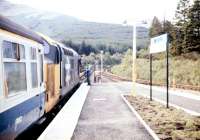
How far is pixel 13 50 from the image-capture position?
26.7 ft

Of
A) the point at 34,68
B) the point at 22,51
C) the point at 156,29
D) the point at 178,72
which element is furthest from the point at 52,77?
the point at 156,29

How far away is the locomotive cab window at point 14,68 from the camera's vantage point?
24.5 ft

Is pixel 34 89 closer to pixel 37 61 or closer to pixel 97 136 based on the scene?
pixel 37 61

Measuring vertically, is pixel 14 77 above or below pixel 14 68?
below

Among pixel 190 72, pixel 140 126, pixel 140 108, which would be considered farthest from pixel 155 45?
pixel 190 72

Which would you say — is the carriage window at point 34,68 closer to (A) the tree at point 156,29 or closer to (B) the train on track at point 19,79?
(B) the train on track at point 19,79

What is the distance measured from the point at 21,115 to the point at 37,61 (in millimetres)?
2671

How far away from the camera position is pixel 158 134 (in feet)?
38.4

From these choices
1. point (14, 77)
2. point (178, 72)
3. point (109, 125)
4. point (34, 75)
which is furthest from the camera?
point (178, 72)

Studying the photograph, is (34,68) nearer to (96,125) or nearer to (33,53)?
(33,53)

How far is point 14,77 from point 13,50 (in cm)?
52

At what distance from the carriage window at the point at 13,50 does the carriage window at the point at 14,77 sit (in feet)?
0.49

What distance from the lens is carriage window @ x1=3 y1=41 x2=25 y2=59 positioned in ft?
24.6

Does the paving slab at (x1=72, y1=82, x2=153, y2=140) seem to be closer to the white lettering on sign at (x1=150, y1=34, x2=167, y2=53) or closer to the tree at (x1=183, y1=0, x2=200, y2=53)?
the white lettering on sign at (x1=150, y1=34, x2=167, y2=53)
